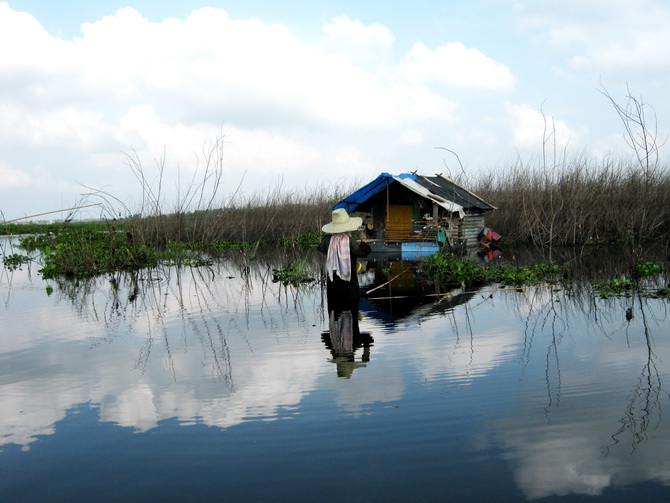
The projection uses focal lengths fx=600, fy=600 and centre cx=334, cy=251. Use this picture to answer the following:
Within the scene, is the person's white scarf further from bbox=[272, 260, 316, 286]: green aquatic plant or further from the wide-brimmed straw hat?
bbox=[272, 260, 316, 286]: green aquatic plant

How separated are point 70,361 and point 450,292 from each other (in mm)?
6168

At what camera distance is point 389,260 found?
55.7 feet

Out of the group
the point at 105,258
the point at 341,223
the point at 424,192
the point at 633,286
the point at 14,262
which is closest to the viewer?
the point at 341,223

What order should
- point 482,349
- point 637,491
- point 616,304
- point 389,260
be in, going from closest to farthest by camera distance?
point 637,491, point 482,349, point 616,304, point 389,260

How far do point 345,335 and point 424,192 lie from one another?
38.8 ft

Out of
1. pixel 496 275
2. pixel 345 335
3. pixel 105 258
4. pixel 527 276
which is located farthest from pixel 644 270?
pixel 105 258

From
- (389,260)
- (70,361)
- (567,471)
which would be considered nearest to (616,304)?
(567,471)

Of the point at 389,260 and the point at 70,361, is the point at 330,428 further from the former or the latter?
the point at 389,260

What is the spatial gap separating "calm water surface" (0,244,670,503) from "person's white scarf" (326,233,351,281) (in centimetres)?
65

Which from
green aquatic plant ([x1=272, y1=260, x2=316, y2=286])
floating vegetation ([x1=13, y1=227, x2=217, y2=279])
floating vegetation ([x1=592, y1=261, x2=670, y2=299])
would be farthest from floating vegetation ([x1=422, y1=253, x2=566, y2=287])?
floating vegetation ([x1=13, y1=227, x2=217, y2=279])

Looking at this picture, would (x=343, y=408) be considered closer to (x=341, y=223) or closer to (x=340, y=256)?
(x=340, y=256)

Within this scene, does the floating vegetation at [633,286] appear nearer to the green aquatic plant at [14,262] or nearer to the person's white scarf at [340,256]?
the person's white scarf at [340,256]

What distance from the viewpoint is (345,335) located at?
6.79 meters

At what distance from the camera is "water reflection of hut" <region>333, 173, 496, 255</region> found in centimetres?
1827
